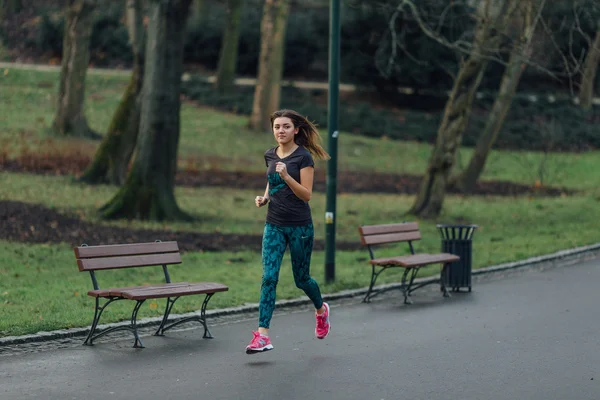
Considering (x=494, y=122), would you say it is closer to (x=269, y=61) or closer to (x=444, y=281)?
(x=269, y=61)

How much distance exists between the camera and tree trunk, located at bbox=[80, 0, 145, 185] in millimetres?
25141

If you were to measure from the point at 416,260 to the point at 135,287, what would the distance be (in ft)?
13.8

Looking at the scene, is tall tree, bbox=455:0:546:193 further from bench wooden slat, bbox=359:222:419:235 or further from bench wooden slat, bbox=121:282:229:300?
bench wooden slat, bbox=121:282:229:300

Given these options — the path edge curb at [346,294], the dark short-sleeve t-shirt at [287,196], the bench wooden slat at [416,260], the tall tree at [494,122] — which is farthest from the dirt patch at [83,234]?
the tall tree at [494,122]

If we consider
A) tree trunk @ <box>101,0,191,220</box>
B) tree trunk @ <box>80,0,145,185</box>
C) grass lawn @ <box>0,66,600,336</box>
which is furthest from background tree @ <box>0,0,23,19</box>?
tree trunk @ <box>101,0,191,220</box>

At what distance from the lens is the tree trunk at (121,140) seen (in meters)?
25.1

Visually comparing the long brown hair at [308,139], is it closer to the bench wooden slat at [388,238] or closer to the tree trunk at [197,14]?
the bench wooden slat at [388,238]

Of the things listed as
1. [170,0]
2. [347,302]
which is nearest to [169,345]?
[347,302]

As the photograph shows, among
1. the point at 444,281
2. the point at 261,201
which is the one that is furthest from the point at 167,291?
the point at 444,281

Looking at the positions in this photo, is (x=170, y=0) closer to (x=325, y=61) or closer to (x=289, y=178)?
(x=289, y=178)

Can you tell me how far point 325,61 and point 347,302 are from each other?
119 feet

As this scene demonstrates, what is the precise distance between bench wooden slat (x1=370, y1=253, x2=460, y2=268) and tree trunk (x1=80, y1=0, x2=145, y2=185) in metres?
12.4

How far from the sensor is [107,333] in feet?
34.8

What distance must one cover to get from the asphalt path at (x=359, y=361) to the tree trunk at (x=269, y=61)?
2503 cm
